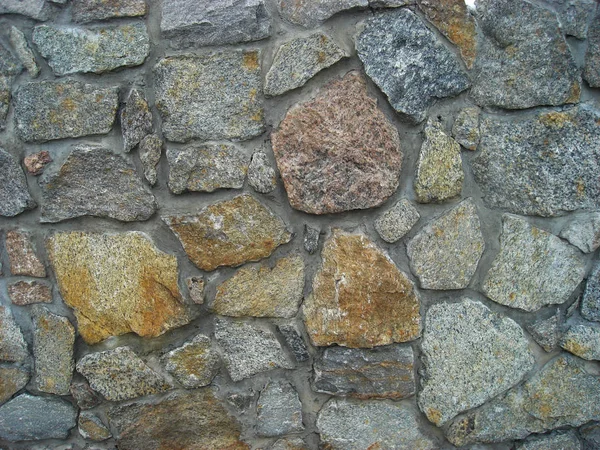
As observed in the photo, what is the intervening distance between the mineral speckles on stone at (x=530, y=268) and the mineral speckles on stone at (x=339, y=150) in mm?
380

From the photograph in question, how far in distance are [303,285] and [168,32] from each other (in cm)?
79

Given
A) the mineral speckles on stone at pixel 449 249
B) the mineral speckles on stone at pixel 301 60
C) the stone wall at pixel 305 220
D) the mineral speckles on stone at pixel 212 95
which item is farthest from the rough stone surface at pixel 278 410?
the mineral speckles on stone at pixel 301 60

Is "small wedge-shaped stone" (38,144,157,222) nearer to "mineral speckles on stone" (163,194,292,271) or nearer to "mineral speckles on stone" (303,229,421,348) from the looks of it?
"mineral speckles on stone" (163,194,292,271)

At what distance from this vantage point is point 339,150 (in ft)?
4.59

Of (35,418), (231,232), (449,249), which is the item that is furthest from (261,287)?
(35,418)

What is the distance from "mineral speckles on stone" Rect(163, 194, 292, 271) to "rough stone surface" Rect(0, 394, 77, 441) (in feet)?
2.21

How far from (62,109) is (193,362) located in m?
0.81

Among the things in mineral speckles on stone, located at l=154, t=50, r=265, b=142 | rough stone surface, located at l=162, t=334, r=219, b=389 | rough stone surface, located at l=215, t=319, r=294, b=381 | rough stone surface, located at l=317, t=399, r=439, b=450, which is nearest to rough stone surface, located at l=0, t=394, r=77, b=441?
rough stone surface, located at l=162, t=334, r=219, b=389

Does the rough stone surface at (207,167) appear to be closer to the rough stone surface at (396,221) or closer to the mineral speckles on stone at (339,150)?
the mineral speckles on stone at (339,150)

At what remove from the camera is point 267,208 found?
1.45 metres

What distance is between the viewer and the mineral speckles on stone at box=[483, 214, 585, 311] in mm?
1487

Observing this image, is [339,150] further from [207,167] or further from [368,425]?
[368,425]

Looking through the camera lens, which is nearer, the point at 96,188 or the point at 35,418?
the point at 96,188

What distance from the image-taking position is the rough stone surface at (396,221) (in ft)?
4.72
